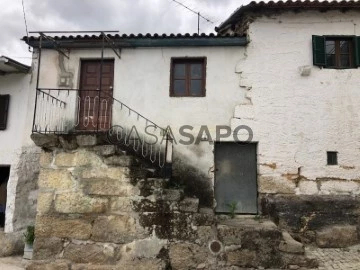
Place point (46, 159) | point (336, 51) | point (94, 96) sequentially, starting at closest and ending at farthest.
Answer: point (46, 159) < point (336, 51) < point (94, 96)

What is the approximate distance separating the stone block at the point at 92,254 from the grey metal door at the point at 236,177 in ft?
9.44

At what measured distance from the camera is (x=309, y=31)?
7.99 metres

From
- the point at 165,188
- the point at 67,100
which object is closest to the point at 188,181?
the point at 165,188

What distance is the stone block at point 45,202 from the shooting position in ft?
19.9

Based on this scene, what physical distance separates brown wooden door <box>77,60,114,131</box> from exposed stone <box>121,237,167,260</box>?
11.0 feet

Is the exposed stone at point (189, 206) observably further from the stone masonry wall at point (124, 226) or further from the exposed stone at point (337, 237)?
the exposed stone at point (337, 237)

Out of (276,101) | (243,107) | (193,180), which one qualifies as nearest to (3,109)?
(193,180)

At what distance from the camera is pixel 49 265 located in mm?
5844

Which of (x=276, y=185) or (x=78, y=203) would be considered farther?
(x=276, y=185)

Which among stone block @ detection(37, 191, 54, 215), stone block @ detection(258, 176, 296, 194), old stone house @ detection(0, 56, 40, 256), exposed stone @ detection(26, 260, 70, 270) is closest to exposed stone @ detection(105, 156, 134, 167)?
stone block @ detection(37, 191, 54, 215)

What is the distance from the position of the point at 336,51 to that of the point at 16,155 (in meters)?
8.03

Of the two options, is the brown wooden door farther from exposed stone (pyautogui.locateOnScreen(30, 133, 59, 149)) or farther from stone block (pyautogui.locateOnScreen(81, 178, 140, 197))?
stone block (pyautogui.locateOnScreen(81, 178, 140, 197))

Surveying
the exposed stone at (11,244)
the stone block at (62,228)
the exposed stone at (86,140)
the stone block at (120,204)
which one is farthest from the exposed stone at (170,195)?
the exposed stone at (11,244)

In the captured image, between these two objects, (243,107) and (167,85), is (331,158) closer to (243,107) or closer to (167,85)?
(243,107)
